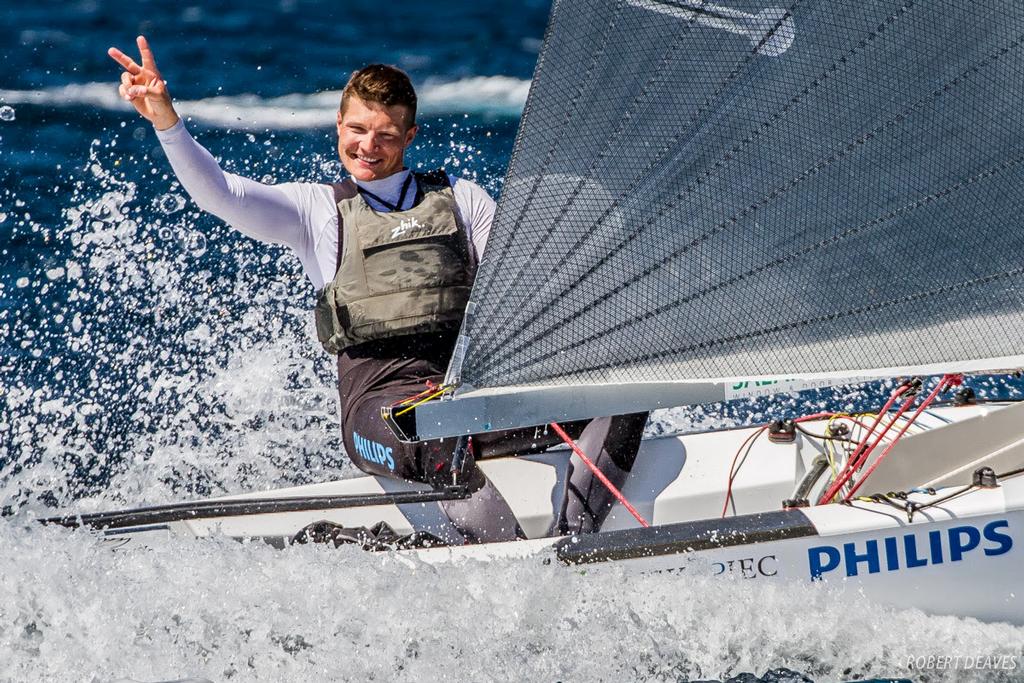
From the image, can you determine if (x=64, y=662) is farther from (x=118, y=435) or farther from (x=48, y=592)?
(x=118, y=435)

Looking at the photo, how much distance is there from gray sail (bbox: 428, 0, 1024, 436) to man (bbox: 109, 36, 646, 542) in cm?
59

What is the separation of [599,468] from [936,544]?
2.69 feet

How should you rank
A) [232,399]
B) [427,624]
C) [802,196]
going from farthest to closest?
[232,399]
[427,624]
[802,196]

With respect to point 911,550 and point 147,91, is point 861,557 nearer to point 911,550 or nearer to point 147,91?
point 911,550

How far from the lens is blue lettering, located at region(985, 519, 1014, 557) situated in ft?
8.68

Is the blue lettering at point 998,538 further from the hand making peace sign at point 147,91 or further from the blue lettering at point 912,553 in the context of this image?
the hand making peace sign at point 147,91

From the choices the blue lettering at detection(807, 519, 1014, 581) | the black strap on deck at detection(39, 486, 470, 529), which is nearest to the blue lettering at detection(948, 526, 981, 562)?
the blue lettering at detection(807, 519, 1014, 581)

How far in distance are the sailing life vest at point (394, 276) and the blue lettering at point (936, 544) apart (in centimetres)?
124

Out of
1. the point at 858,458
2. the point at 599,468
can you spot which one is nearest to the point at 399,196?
the point at 599,468

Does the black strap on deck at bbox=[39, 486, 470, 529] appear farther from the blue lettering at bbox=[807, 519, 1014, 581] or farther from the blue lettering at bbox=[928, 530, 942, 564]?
the blue lettering at bbox=[928, 530, 942, 564]

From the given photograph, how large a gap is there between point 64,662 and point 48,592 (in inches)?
6.6

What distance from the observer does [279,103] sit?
5832 millimetres

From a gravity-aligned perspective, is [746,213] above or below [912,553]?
above

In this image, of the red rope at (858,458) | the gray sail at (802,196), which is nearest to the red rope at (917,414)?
the red rope at (858,458)
